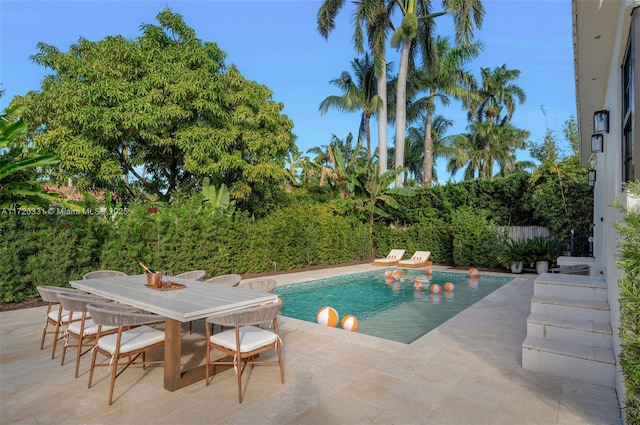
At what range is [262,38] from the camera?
43.9 feet

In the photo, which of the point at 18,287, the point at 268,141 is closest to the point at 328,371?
the point at 18,287

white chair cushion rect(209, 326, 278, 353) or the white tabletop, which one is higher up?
the white tabletop

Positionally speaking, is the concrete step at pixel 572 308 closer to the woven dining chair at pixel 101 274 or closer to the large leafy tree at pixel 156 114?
the woven dining chair at pixel 101 274

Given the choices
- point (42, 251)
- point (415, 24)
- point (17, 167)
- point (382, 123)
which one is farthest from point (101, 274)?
point (415, 24)

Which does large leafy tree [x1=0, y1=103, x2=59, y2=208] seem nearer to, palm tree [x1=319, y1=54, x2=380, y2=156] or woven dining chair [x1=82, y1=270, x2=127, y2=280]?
woven dining chair [x1=82, y1=270, x2=127, y2=280]

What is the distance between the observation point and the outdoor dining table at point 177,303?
349 cm

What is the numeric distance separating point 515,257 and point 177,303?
13370 mm

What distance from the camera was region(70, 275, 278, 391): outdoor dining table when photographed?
3486 millimetres

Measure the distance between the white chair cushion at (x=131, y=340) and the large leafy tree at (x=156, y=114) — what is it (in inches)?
374

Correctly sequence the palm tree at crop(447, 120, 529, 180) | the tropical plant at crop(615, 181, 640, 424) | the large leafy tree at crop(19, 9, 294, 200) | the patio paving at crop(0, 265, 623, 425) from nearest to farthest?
the tropical plant at crop(615, 181, 640, 424) → the patio paving at crop(0, 265, 623, 425) → the large leafy tree at crop(19, 9, 294, 200) → the palm tree at crop(447, 120, 529, 180)

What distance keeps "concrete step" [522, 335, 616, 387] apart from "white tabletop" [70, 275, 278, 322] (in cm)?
302

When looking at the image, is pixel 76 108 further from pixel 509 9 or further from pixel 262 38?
pixel 509 9

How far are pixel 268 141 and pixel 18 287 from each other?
30.0 ft

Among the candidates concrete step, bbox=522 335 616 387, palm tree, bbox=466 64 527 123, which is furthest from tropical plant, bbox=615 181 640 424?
palm tree, bbox=466 64 527 123
